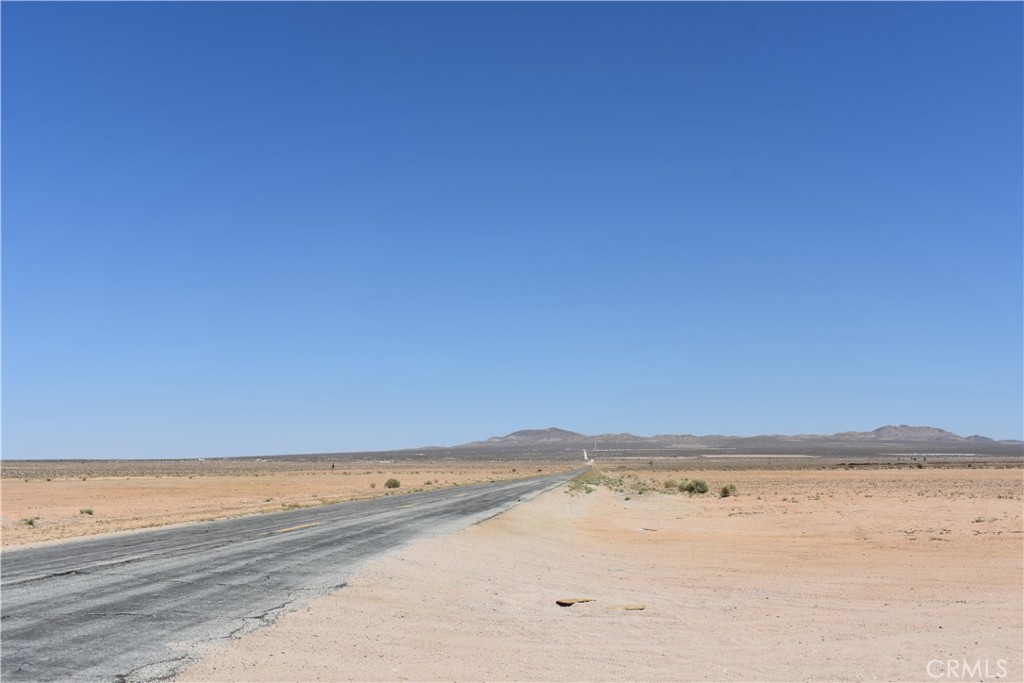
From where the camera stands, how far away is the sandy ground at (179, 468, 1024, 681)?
379 inches

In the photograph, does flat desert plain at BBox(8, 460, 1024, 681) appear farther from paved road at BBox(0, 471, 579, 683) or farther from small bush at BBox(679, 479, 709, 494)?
small bush at BBox(679, 479, 709, 494)

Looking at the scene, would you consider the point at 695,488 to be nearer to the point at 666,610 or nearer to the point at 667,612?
the point at 666,610

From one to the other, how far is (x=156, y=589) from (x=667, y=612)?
30.8 ft

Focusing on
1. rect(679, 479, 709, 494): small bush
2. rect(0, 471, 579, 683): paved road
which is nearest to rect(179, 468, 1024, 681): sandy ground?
rect(0, 471, 579, 683): paved road

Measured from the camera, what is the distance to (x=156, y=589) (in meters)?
13.4

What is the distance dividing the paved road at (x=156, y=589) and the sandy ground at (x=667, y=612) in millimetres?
759

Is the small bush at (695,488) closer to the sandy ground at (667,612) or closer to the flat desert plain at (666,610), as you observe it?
the flat desert plain at (666,610)

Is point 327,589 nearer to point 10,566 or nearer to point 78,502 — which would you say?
point 10,566

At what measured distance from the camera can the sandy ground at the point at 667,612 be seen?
31.6 feet

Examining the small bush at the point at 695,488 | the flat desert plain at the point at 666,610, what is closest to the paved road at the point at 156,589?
the flat desert plain at the point at 666,610

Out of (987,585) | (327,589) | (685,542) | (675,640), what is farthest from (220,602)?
(685,542)

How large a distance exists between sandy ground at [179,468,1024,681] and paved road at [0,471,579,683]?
76cm

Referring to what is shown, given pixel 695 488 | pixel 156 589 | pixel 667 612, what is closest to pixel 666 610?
pixel 667 612

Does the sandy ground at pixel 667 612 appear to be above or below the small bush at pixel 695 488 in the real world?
above
